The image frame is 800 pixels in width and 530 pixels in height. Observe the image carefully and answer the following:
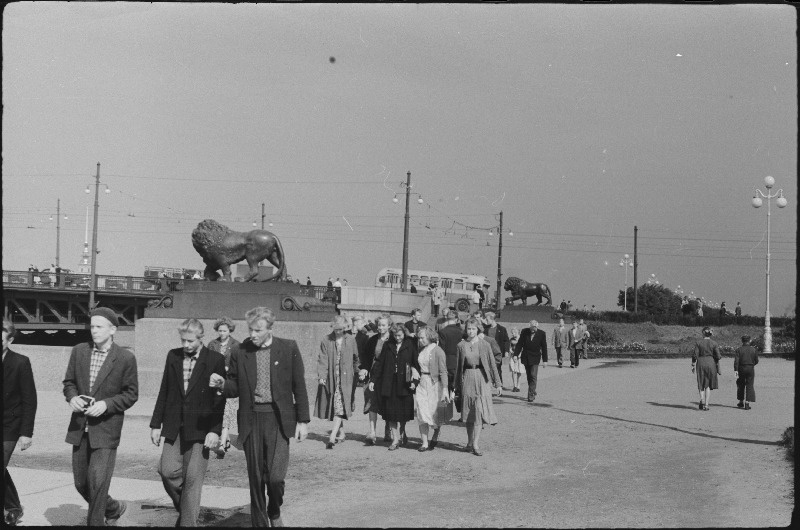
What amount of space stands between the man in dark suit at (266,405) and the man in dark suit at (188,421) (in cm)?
14

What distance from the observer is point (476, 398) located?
1293 cm

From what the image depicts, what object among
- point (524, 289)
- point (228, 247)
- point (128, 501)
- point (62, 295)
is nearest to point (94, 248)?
point (62, 295)

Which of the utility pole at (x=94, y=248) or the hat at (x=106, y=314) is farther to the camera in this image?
the utility pole at (x=94, y=248)

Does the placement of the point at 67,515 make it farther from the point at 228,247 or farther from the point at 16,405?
the point at 228,247

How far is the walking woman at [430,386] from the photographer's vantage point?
13086 mm

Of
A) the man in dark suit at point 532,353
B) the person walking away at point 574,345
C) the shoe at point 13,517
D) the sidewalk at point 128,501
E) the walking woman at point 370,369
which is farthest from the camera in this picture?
the person walking away at point 574,345

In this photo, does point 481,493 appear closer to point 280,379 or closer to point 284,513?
point 284,513

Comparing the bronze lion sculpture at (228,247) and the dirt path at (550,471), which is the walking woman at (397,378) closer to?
the dirt path at (550,471)

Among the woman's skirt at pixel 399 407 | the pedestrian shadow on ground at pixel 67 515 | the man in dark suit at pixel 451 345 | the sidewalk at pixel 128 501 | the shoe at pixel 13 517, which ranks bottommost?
the sidewalk at pixel 128 501

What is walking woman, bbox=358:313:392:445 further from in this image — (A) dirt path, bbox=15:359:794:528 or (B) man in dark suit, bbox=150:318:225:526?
(B) man in dark suit, bbox=150:318:225:526

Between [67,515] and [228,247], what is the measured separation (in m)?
11.0

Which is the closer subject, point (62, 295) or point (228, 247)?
point (228, 247)

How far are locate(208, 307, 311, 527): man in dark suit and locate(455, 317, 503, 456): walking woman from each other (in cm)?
524

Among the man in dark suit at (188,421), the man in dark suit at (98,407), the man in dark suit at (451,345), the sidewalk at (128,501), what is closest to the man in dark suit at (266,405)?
the man in dark suit at (188,421)
